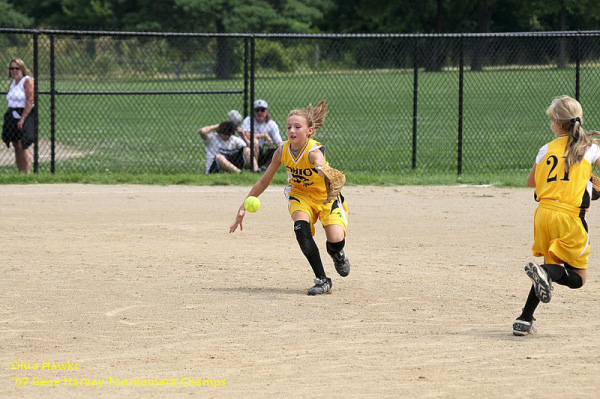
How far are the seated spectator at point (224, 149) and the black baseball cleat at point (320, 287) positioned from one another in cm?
720

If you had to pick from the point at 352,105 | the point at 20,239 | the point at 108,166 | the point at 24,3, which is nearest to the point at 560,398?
the point at 20,239

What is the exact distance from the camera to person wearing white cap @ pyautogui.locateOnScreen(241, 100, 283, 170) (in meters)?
14.7

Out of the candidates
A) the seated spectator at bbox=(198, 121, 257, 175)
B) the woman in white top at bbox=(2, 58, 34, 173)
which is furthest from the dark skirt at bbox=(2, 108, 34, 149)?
the seated spectator at bbox=(198, 121, 257, 175)

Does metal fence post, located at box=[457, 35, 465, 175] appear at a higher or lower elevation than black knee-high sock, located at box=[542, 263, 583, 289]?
higher

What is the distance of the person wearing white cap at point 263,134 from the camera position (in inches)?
577

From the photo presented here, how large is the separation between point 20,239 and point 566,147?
5.84 metres

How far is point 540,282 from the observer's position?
5848 mm

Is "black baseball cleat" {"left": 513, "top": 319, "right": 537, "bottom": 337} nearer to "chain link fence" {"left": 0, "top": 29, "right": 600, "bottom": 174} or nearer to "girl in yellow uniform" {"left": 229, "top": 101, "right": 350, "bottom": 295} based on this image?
"girl in yellow uniform" {"left": 229, "top": 101, "right": 350, "bottom": 295}

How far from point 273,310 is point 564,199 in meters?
2.22

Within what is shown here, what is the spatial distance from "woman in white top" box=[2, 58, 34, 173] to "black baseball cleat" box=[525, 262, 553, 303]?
33.0 feet

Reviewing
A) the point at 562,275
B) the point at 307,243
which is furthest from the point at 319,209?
the point at 562,275

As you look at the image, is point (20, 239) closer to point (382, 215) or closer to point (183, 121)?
point (382, 215)

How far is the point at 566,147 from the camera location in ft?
20.0

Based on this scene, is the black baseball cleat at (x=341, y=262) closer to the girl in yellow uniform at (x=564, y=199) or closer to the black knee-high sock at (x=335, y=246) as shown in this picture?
the black knee-high sock at (x=335, y=246)
